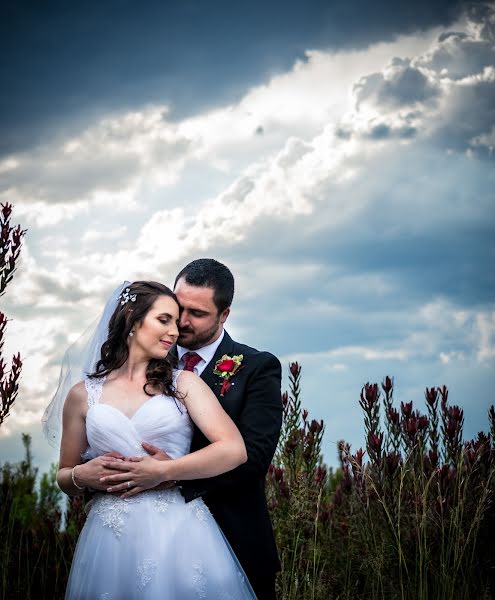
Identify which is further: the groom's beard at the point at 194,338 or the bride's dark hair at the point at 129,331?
the groom's beard at the point at 194,338

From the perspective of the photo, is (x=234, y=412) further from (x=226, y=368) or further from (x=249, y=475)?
(x=249, y=475)

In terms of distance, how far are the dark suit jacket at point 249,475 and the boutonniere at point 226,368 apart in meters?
0.03

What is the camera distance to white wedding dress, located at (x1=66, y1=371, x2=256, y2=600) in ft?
11.5

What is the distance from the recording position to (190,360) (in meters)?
4.47

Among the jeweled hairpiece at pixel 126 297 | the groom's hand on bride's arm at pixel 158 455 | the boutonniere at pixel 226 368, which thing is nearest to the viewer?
the groom's hand on bride's arm at pixel 158 455

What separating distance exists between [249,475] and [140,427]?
74 centimetres

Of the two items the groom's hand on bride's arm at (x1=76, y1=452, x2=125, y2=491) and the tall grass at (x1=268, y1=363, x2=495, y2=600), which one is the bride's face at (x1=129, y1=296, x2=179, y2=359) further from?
the tall grass at (x1=268, y1=363, x2=495, y2=600)

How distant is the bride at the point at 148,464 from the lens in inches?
139

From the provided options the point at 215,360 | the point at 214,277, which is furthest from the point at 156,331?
the point at 214,277

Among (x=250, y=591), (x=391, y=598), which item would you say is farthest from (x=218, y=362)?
(x=391, y=598)

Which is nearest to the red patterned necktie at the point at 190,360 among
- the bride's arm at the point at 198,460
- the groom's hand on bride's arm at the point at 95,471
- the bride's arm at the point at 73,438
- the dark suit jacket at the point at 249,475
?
the dark suit jacket at the point at 249,475

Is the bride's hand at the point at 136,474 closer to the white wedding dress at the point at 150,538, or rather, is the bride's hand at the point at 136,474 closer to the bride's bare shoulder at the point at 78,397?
the white wedding dress at the point at 150,538

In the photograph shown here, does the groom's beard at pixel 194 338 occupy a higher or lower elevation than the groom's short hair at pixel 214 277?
lower

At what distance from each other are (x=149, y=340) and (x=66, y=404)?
616 mm
